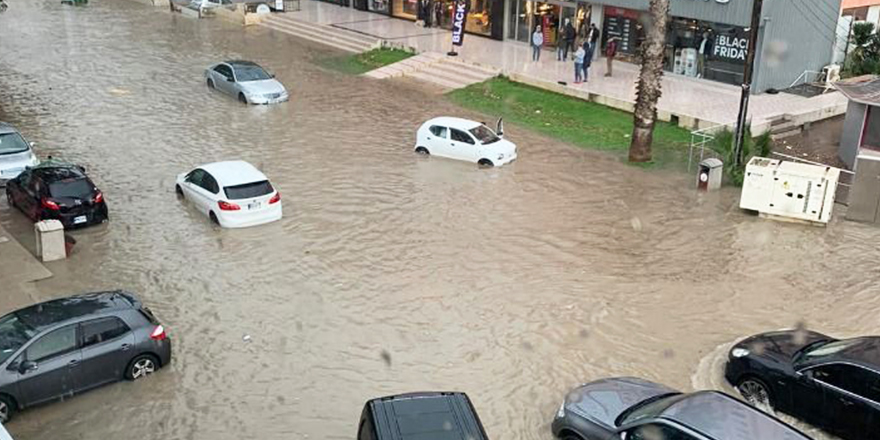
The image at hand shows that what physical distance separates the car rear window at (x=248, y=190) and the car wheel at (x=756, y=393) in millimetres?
11737

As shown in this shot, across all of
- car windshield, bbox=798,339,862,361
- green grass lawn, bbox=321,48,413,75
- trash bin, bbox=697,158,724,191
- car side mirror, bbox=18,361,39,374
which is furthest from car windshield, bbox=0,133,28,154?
car windshield, bbox=798,339,862,361

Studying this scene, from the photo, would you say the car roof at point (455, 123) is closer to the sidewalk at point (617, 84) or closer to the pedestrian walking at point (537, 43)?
the sidewalk at point (617, 84)

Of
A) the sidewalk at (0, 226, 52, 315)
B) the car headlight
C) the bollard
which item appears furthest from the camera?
the bollard

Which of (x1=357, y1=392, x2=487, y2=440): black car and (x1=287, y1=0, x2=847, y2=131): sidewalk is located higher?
(x1=287, y1=0, x2=847, y2=131): sidewalk

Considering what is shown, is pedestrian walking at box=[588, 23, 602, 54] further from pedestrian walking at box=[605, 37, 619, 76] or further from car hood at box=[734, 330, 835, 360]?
car hood at box=[734, 330, 835, 360]

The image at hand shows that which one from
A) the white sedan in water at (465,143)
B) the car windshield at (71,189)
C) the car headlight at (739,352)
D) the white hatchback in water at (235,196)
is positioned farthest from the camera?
the white sedan in water at (465,143)

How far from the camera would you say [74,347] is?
13.4 meters

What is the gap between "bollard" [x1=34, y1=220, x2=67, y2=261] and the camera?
18344 mm

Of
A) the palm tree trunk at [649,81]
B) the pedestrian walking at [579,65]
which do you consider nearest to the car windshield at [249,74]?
the pedestrian walking at [579,65]

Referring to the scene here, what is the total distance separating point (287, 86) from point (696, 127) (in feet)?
51.5

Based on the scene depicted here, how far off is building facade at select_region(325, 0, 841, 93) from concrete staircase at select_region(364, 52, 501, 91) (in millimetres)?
5287

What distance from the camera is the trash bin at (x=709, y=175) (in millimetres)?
22734

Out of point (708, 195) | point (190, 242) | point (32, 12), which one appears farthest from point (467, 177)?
point (32, 12)

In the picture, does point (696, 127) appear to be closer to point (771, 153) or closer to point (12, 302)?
point (771, 153)
